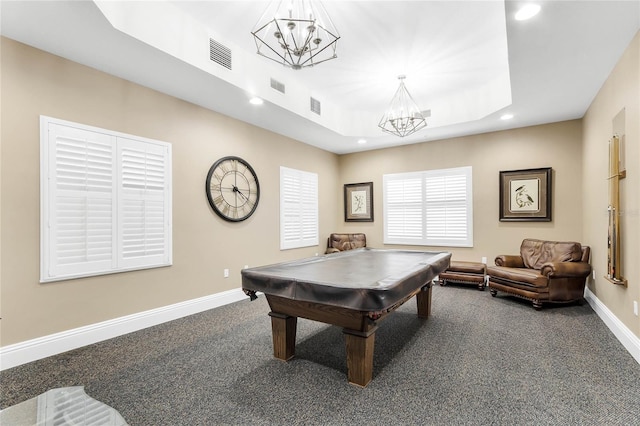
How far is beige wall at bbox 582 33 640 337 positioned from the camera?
2.72 meters

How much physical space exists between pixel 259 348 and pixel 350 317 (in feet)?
3.91

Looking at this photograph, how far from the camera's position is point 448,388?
7.27 ft

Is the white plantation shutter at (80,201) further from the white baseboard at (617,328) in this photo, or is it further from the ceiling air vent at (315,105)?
the white baseboard at (617,328)

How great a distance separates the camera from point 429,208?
6.15 m

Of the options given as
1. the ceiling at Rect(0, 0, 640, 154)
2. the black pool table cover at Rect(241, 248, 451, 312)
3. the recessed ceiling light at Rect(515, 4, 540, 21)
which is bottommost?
the black pool table cover at Rect(241, 248, 451, 312)

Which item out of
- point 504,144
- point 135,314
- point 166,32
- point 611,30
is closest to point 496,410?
point 611,30

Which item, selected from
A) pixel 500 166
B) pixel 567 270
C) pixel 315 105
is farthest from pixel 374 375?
pixel 500 166

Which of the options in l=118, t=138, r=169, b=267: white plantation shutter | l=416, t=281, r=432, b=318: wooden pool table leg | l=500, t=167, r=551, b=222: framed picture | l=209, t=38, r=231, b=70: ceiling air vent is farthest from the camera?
l=500, t=167, r=551, b=222: framed picture

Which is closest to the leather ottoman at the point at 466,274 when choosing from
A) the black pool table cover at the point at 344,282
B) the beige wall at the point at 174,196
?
the black pool table cover at the point at 344,282

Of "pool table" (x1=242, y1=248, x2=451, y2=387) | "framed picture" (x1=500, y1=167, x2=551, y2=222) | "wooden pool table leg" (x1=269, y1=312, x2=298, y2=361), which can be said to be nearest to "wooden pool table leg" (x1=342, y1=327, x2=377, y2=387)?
"pool table" (x1=242, y1=248, x2=451, y2=387)

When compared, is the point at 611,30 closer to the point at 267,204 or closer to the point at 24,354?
the point at 267,204

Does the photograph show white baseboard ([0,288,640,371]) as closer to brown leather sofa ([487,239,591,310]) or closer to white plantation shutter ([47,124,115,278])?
brown leather sofa ([487,239,591,310])

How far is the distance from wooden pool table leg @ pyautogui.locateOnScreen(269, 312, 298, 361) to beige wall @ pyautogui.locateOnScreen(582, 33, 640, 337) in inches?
117

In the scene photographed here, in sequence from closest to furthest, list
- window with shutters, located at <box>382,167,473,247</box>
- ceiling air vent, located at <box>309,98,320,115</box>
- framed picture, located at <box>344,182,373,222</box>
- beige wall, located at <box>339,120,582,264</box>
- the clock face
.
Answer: the clock face → ceiling air vent, located at <box>309,98,320,115</box> → beige wall, located at <box>339,120,582,264</box> → window with shutters, located at <box>382,167,473,247</box> → framed picture, located at <box>344,182,373,222</box>
